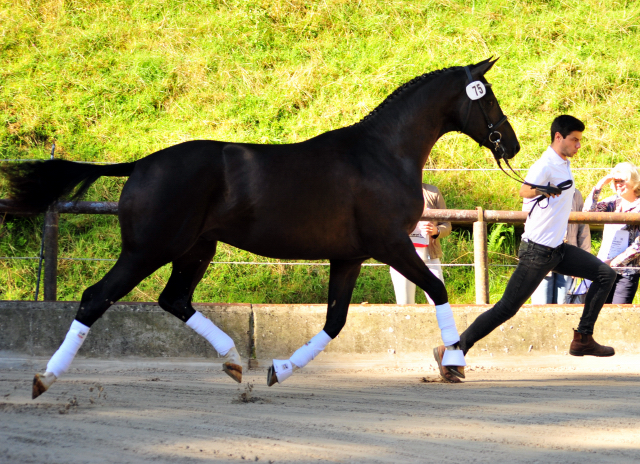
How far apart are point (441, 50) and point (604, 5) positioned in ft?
13.1

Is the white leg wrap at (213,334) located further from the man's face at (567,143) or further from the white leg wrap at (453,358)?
the man's face at (567,143)

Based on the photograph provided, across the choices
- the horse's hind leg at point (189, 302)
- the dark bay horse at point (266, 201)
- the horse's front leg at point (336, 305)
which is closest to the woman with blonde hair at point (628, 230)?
the dark bay horse at point (266, 201)

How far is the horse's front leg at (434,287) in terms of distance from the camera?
13.8 ft

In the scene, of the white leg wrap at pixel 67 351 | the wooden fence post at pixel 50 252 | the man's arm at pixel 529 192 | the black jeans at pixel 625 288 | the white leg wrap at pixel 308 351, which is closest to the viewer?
the white leg wrap at pixel 67 351

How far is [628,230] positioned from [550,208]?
6.42 feet

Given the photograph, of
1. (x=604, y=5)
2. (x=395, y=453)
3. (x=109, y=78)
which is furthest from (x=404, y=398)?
(x=604, y=5)

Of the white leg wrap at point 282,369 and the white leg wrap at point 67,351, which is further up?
the white leg wrap at point 67,351

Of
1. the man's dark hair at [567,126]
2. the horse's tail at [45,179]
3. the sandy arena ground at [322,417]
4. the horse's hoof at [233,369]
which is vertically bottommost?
the sandy arena ground at [322,417]

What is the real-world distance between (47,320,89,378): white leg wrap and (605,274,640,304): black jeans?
192 inches

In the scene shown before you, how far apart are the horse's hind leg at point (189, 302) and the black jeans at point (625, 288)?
12.7ft

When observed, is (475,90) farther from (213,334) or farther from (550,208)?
Answer: (213,334)

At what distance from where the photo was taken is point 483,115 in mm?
4637

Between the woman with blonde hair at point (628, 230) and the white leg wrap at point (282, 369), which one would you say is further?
the woman with blonde hair at point (628, 230)

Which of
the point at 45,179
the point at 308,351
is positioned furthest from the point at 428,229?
the point at 45,179
